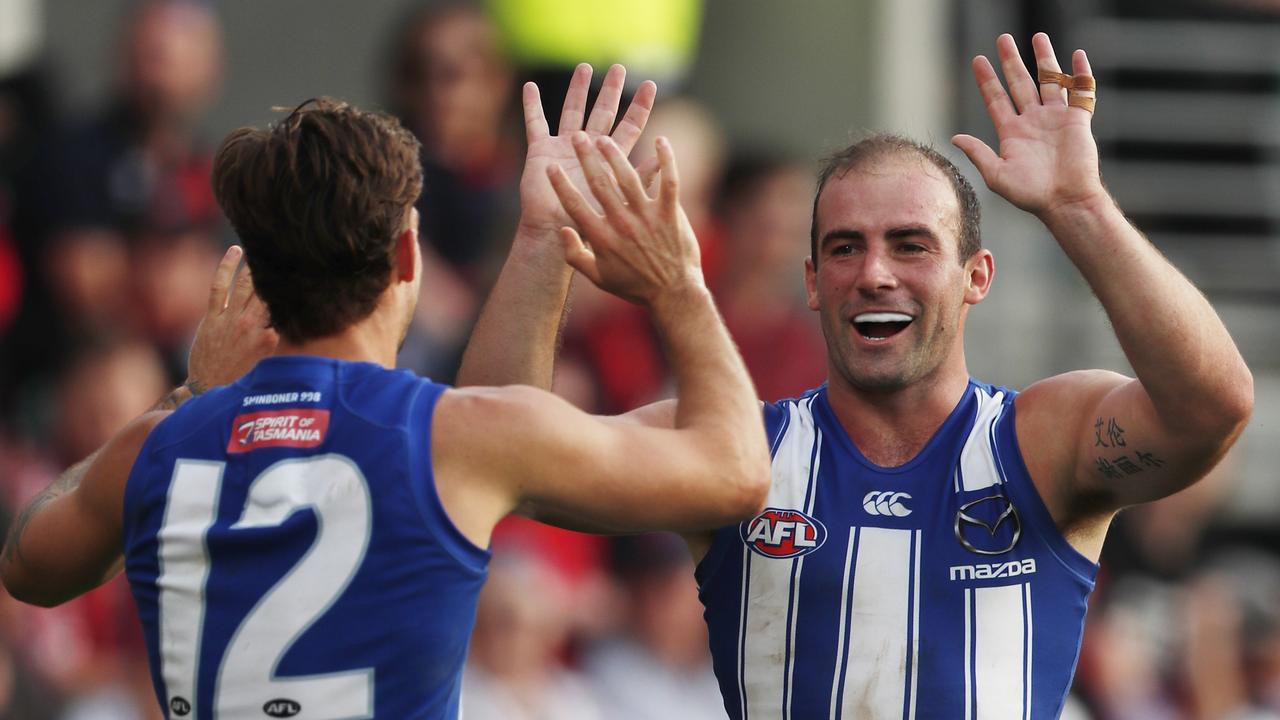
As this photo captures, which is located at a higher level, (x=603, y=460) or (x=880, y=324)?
Answer: (x=880, y=324)

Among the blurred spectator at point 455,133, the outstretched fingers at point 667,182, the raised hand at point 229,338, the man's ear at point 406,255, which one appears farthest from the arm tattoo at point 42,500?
the blurred spectator at point 455,133

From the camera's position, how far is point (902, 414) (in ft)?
15.0

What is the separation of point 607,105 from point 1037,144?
1145 mm

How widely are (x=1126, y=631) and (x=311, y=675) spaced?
7.48 m

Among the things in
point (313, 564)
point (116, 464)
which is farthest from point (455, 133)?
point (313, 564)

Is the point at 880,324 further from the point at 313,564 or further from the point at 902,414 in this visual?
the point at 313,564

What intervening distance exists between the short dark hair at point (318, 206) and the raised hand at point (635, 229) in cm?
40

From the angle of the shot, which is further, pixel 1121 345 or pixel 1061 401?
pixel 1061 401

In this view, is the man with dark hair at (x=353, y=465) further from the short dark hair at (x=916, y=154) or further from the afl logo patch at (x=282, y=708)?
the short dark hair at (x=916, y=154)

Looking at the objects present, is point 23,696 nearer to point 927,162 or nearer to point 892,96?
point 927,162

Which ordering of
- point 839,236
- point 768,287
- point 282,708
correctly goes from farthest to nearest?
point 768,287 < point 839,236 < point 282,708

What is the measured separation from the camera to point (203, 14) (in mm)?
9156

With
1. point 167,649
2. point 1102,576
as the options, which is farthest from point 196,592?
point 1102,576

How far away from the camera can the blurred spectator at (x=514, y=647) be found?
8.08 meters
